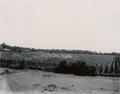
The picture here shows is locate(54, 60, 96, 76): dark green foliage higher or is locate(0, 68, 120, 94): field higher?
locate(54, 60, 96, 76): dark green foliage

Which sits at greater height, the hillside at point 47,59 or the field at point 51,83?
the hillside at point 47,59

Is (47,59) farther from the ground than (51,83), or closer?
farther from the ground

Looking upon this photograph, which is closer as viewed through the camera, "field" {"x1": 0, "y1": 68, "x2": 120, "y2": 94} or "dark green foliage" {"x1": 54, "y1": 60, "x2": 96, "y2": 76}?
"field" {"x1": 0, "y1": 68, "x2": 120, "y2": 94}

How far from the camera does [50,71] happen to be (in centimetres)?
1540

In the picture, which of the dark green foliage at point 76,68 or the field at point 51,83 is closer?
the field at point 51,83

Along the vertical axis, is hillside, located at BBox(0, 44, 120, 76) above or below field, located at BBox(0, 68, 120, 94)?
above

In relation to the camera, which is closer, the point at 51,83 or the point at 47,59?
the point at 51,83

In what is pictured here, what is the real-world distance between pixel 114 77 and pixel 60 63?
293 centimetres

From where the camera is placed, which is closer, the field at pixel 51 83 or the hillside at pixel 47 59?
the field at pixel 51 83

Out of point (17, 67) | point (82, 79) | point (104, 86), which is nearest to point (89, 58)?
point (82, 79)

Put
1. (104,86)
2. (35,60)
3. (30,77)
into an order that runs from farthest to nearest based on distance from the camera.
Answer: (35,60), (30,77), (104,86)

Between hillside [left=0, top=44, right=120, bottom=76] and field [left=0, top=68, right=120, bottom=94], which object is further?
hillside [left=0, top=44, right=120, bottom=76]

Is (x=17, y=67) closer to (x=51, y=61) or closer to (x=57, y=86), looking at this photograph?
(x=51, y=61)

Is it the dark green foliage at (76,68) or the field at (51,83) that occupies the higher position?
the dark green foliage at (76,68)
